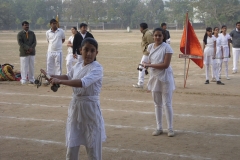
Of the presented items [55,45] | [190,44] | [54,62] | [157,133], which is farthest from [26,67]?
[157,133]

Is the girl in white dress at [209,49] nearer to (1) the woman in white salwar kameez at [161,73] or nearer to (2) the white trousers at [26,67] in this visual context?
(2) the white trousers at [26,67]

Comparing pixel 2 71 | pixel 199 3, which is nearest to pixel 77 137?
pixel 2 71

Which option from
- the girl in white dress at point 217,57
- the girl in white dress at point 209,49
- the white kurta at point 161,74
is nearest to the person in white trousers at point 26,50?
the girl in white dress at point 209,49

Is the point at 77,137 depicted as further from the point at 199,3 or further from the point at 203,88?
Result: the point at 199,3

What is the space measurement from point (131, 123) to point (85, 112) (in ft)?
12.0

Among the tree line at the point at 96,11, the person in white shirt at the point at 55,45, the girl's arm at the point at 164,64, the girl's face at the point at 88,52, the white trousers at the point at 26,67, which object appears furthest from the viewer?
the tree line at the point at 96,11

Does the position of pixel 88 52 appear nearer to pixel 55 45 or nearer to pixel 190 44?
pixel 190 44

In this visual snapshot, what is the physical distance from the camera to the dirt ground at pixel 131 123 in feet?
21.5

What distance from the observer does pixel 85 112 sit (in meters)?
4.80

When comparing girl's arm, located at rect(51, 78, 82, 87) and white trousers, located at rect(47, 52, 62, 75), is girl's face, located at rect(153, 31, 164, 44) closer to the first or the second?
girl's arm, located at rect(51, 78, 82, 87)

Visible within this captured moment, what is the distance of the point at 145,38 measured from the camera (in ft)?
39.5

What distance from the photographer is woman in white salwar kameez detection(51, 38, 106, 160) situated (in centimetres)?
474

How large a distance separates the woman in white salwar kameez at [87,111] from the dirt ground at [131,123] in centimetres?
149

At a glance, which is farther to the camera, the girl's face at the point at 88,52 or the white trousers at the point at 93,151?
the white trousers at the point at 93,151
